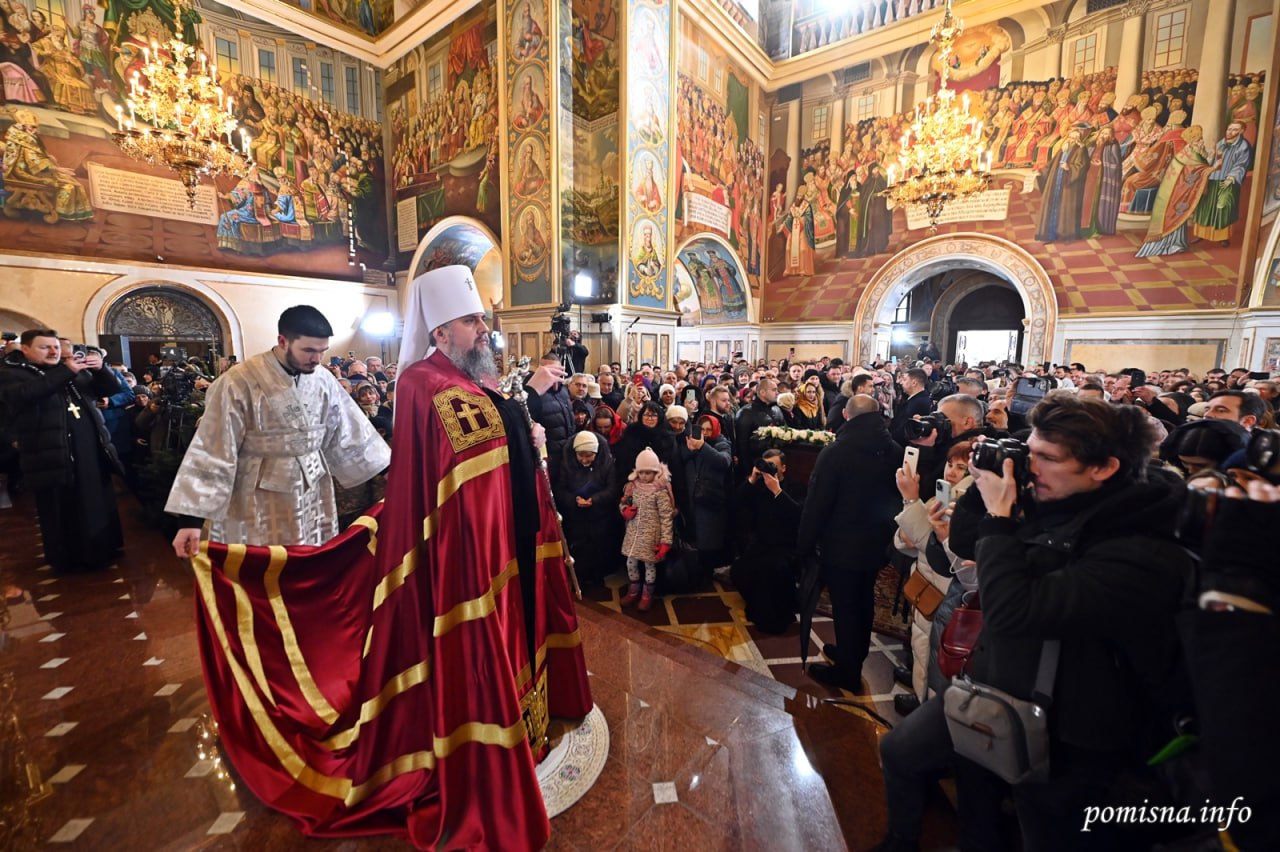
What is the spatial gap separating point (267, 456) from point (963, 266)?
1751 centimetres

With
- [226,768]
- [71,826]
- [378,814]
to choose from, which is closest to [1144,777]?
[378,814]

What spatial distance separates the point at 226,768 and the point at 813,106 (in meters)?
19.8

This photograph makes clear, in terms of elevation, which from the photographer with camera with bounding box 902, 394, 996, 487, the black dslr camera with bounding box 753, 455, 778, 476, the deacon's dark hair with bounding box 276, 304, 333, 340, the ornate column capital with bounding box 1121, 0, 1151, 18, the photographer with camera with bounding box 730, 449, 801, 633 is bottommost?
the photographer with camera with bounding box 730, 449, 801, 633

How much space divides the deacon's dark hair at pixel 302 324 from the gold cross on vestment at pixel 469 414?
0.97m

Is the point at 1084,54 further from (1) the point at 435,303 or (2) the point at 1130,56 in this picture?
(1) the point at 435,303

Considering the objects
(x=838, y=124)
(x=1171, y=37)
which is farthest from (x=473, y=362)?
(x=1171, y=37)

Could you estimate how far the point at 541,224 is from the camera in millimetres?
11844

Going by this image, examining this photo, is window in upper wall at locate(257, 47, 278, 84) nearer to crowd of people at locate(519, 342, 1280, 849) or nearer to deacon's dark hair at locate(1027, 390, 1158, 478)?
crowd of people at locate(519, 342, 1280, 849)

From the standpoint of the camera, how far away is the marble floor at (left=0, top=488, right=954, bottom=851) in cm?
200

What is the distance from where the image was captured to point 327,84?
15.0 m

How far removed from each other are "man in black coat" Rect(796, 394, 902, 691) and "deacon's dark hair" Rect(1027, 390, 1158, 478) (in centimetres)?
160

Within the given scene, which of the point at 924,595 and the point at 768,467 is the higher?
the point at 768,467

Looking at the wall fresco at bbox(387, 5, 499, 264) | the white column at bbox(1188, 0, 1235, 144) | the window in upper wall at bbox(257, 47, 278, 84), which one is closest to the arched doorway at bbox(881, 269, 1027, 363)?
the white column at bbox(1188, 0, 1235, 144)

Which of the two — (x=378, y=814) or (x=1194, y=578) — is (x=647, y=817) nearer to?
(x=378, y=814)
